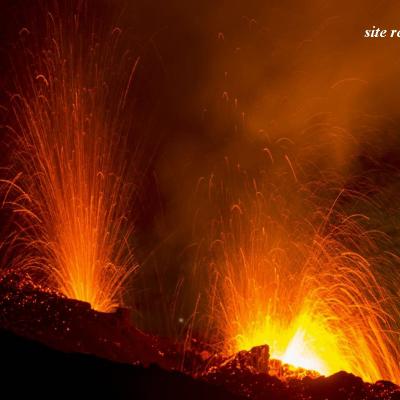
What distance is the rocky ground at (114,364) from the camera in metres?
8.35

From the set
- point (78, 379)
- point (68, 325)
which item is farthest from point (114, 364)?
point (68, 325)

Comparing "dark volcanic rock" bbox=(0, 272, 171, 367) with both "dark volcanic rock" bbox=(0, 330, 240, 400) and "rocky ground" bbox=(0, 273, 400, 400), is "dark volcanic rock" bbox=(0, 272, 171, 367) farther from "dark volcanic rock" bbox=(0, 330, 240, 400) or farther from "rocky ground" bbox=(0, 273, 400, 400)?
"dark volcanic rock" bbox=(0, 330, 240, 400)

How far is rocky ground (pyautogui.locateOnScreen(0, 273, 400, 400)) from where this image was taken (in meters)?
8.35

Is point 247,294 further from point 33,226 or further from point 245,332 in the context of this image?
point 33,226

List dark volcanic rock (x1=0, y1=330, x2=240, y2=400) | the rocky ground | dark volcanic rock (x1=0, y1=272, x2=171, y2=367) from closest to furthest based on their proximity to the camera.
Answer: dark volcanic rock (x1=0, y1=330, x2=240, y2=400)
the rocky ground
dark volcanic rock (x1=0, y1=272, x2=171, y2=367)

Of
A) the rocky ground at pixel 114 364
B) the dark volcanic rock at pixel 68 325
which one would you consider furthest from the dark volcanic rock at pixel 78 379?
the dark volcanic rock at pixel 68 325

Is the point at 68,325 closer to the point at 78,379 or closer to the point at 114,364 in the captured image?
the point at 114,364

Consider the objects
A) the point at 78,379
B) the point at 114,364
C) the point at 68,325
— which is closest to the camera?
the point at 78,379

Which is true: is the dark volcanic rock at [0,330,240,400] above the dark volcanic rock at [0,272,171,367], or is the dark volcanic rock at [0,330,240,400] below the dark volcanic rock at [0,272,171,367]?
below

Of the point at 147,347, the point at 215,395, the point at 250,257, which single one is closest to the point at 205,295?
the point at 250,257

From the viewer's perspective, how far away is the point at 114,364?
8984 millimetres

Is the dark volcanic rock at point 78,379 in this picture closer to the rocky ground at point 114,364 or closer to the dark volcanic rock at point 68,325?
the rocky ground at point 114,364

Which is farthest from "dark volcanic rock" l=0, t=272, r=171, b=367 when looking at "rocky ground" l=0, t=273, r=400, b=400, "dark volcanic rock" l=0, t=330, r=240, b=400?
"dark volcanic rock" l=0, t=330, r=240, b=400

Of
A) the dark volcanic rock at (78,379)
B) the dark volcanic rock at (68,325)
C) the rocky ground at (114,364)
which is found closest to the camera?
the dark volcanic rock at (78,379)
